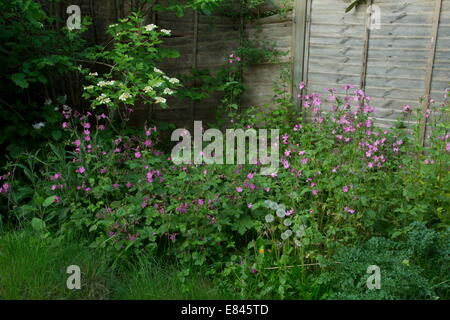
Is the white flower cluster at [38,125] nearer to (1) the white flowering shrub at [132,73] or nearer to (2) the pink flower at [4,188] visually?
(1) the white flowering shrub at [132,73]

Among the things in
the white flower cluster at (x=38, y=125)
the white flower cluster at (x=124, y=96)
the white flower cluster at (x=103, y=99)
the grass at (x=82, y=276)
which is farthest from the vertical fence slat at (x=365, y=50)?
the white flower cluster at (x=38, y=125)

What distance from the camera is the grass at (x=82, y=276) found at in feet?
9.63

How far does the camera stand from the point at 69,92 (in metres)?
5.50

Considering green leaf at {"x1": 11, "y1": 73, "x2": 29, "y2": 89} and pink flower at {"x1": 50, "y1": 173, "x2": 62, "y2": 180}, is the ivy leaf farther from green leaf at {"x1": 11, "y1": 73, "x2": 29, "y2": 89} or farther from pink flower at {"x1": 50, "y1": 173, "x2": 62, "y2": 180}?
green leaf at {"x1": 11, "y1": 73, "x2": 29, "y2": 89}

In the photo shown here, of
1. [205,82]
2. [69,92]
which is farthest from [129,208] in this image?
[205,82]

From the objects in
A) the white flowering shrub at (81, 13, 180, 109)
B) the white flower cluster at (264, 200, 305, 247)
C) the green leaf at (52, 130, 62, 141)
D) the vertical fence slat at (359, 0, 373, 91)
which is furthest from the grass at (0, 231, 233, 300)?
the vertical fence slat at (359, 0, 373, 91)

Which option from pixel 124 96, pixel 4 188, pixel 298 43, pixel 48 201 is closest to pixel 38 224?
pixel 48 201

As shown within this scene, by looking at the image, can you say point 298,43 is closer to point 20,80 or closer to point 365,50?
point 365,50

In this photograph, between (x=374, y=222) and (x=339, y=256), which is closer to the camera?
(x=339, y=256)

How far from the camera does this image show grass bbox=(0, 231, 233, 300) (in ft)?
9.63

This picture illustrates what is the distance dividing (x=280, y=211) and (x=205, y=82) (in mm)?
3287
